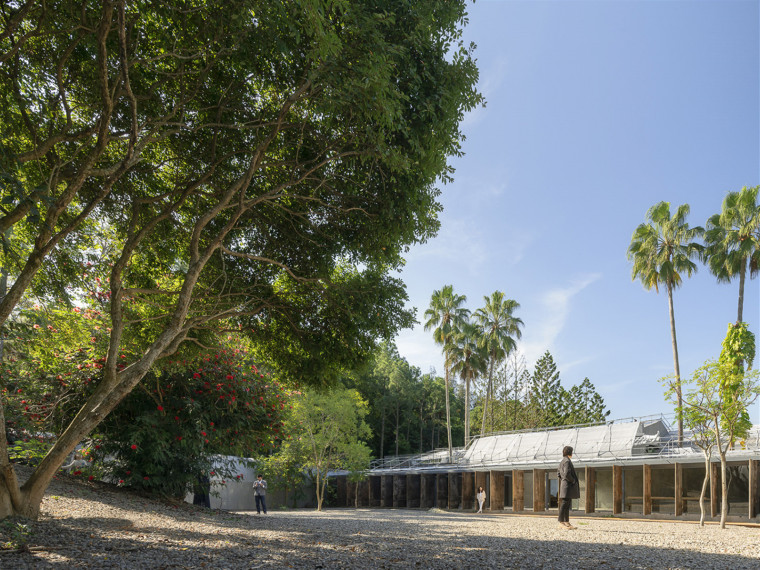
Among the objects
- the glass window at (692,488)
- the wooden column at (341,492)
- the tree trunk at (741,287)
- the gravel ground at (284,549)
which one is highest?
the tree trunk at (741,287)

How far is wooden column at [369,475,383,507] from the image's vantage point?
120 ft

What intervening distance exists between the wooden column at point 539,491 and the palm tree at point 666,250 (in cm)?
1096

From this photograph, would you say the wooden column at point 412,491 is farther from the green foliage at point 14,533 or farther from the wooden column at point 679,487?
the green foliage at point 14,533

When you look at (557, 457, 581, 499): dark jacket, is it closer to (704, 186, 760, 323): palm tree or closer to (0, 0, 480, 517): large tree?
(0, 0, 480, 517): large tree

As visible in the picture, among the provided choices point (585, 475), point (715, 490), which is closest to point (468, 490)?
point (585, 475)

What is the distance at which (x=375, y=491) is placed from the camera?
36906mm

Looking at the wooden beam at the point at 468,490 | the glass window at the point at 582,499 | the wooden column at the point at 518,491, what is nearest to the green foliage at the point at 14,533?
the wooden column at the point at 518,491

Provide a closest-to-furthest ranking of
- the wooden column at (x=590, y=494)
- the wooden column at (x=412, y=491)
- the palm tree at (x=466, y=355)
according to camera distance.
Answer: the wooden column at (x=590, y=494)
the wooden column at (x=412, y=491)
the palm tree at (x=466, y=355)

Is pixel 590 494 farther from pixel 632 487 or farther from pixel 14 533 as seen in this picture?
pixel 14 533

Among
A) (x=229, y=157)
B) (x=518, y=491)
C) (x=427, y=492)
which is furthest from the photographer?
(x=427, y=492)

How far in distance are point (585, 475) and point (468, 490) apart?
806 centimetres

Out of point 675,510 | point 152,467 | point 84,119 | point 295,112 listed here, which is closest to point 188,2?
point 295,112

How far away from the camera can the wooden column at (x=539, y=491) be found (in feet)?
84.3

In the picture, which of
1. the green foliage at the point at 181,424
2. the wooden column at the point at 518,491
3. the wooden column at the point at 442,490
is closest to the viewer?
the green foliage at the point at 181,424
